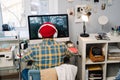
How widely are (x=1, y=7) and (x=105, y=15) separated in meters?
1.63

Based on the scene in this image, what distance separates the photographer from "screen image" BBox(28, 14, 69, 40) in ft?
9.41

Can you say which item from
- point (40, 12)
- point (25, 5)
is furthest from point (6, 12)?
point (40, 12)

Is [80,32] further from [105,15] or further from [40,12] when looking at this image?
[40,12]

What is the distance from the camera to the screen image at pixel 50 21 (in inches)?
113

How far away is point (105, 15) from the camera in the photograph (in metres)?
3.24

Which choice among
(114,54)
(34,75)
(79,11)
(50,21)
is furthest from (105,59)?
(34,75)

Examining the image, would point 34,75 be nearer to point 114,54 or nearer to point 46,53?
point 46,53

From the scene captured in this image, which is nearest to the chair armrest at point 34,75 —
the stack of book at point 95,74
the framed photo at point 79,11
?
the stack of book at point 95,74

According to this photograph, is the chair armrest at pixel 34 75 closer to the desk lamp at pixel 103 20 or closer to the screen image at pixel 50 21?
the screen image at pixel 50 21

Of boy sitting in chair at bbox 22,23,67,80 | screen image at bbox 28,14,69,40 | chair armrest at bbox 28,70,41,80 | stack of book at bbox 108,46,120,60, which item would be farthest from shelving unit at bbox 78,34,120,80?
chair armrest at bbox 28,70,41,80

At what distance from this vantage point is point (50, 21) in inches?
115

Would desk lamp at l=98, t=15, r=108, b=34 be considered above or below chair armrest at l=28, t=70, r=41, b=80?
above

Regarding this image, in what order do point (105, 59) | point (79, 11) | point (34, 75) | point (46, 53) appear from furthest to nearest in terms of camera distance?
point (79, 11) → point (105, 59) → point (46, 53) → point (34, 75)

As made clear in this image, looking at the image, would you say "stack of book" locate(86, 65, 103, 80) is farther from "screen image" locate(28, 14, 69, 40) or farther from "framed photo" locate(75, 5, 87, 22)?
"framed photo" locate(75, 5, 87, 22)
